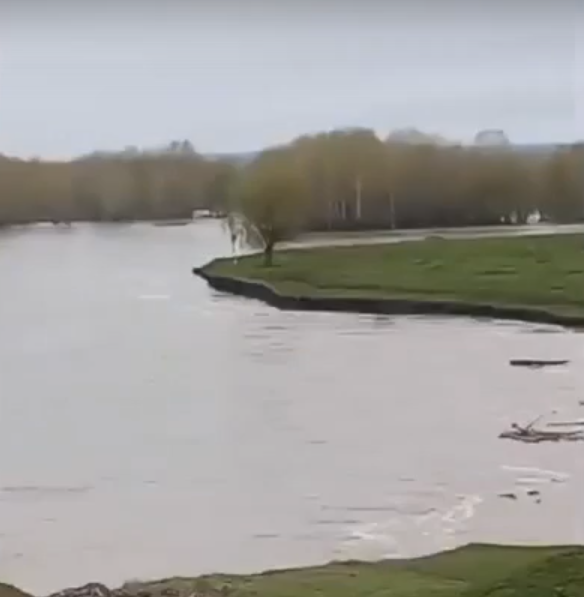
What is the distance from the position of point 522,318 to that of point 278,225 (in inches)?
46.9

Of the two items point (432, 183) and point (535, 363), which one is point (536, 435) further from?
point (432, 183)

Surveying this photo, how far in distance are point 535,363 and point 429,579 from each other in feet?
8.53

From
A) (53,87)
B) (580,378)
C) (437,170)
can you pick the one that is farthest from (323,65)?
(580,378)

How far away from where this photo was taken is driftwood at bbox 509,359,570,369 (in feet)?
15.1

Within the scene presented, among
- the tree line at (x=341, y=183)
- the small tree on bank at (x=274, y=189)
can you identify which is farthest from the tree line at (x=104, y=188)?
the small tree on bank at (x=274, y=189)

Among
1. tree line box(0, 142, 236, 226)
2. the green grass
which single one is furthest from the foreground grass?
the green grass

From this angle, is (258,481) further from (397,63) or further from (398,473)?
(397,63)

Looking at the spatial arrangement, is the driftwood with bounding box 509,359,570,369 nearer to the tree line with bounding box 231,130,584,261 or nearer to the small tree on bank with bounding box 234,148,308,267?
the small tree on bank with bounding box 234,148,308,267

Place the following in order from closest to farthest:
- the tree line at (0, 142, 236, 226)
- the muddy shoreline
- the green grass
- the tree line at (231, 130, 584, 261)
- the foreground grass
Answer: the green grass → the tree line at (0, 142, 236, 226) → the tree line at (231, 130, 584, 261) → the foreground grass → the muddy shoreline

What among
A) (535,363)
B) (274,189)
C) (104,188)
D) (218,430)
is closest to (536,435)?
(535,363)

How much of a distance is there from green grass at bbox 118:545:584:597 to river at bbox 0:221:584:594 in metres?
0.18

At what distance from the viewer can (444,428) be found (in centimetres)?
438

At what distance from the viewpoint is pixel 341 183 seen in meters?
2.88

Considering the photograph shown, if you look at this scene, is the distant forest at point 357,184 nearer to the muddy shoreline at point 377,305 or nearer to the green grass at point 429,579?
the green grass at point 429,579
